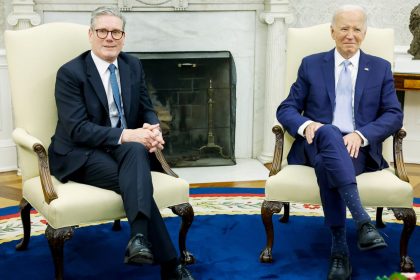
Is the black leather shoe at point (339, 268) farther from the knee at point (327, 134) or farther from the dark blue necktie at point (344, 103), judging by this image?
the dark blue necktie at point (344, 103)

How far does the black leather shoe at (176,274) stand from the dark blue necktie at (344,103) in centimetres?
113

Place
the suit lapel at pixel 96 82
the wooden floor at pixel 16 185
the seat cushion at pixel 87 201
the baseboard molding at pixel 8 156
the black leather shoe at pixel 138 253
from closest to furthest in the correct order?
the black leather shoe at pixel 138 253, the seat cushion at pixel 87 201, the suit lapel at pixel 96 82, the wooden floor at pixel 16 185, the baseboard molding at pixel 8 156

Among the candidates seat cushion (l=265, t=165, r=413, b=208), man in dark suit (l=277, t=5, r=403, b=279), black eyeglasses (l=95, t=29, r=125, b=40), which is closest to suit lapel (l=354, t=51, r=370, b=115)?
man in dark suit (l=277, t=5, r=403, b=279)

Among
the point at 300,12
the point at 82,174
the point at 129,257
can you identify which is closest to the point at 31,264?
the point at 82,174

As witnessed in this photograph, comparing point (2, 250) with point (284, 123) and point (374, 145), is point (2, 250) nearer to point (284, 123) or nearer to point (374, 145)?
point (284, 123)

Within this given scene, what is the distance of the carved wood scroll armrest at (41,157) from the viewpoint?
9.58 ft

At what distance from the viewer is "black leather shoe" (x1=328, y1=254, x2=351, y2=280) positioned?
10.1 ft

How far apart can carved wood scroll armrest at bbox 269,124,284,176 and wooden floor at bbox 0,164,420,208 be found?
4.82ft

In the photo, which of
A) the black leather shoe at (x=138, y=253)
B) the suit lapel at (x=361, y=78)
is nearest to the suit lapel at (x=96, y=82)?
the black leather shoe at (x=138, y=253)

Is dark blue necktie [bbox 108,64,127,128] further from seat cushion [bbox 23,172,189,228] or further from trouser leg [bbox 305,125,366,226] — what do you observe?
trouser leg [bbox 305,125,366,226]

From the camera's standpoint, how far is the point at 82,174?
313 cm

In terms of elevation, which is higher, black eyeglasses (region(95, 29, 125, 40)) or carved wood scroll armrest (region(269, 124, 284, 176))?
black eyeglasses (region(95, 29, 125, 40))

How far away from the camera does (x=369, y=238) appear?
2887 mm

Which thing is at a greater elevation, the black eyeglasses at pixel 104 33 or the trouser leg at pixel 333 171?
the black eyeglasses at pixel 104 33
